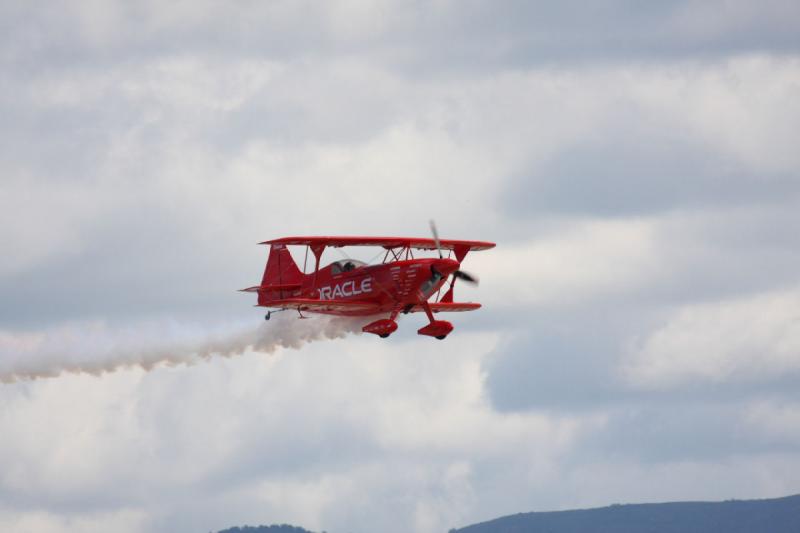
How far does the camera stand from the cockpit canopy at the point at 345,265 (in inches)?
A: 2618

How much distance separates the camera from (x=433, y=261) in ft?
211

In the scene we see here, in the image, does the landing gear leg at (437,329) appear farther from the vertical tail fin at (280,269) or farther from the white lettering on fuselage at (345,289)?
the vertical tail fin at (280,269)

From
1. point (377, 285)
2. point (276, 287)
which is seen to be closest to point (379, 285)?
point (377, 285)

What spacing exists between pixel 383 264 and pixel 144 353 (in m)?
15.9

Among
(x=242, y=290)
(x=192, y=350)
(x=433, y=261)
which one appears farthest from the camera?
(x=192, y=350)

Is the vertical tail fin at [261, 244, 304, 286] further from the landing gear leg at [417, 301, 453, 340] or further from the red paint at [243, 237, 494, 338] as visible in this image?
the landing gear leg at [417, 301, 453, 340]

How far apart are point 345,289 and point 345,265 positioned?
43.3 inches

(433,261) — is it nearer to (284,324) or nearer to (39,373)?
(284,324)

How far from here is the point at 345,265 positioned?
66.8m

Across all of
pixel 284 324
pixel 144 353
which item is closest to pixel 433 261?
pixel 284 324

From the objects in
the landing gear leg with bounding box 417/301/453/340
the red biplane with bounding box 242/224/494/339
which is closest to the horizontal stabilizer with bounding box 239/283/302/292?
the red biplane with bounding box 242/224/494/339

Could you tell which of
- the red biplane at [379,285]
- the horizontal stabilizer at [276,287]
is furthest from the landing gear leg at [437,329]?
the horizontal stabilizer at [276,287]

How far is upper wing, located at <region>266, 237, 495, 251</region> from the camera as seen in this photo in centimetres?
6556

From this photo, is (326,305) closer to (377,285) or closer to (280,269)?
(377,285)
